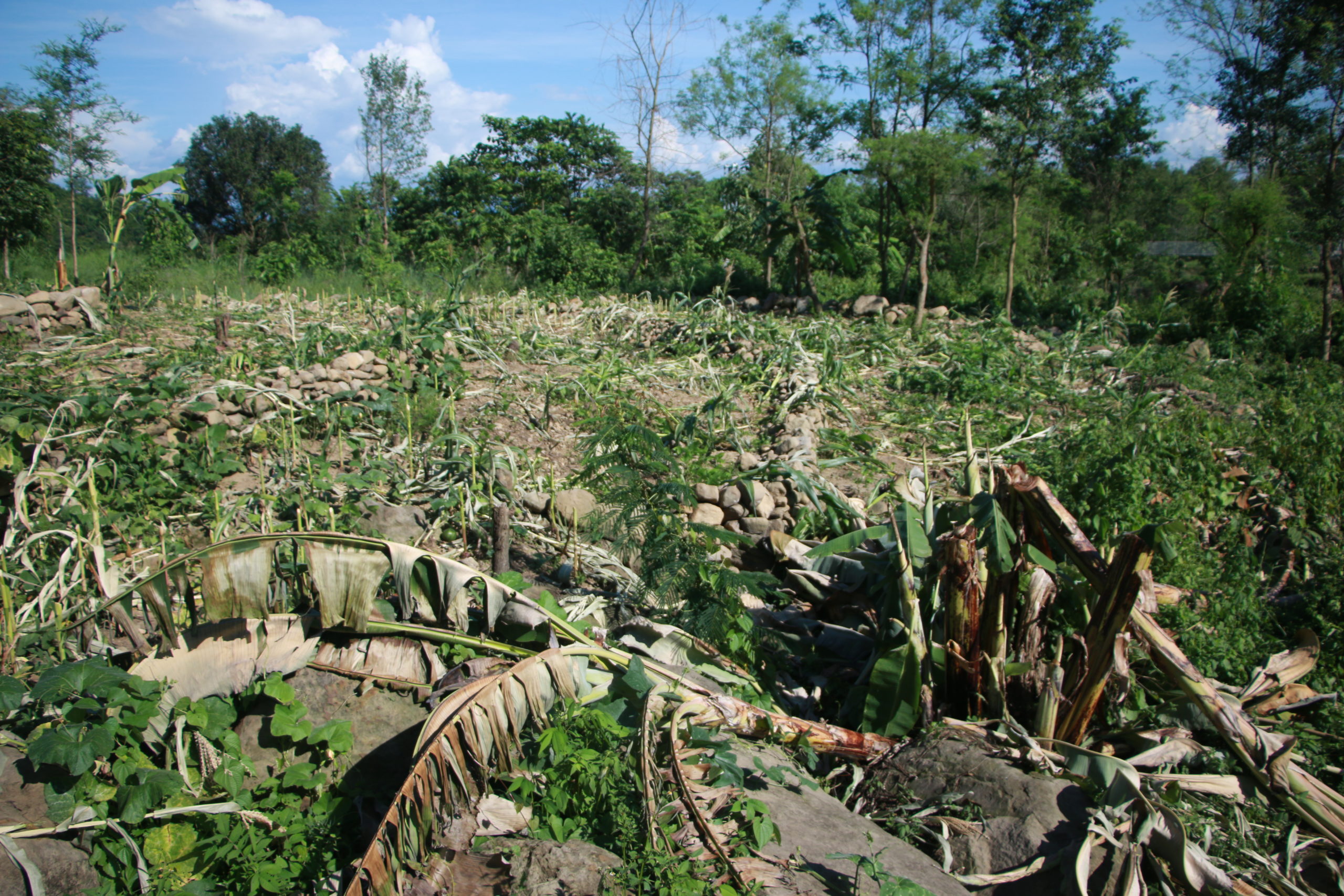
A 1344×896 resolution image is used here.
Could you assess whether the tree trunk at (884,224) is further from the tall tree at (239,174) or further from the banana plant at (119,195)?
the tall tree at (239,174)

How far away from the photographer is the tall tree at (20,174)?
33.7ft

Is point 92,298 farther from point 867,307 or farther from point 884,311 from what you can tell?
point 884,311

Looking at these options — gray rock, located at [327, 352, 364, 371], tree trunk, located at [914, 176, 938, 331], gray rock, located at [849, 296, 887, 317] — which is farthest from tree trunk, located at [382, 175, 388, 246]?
gray rock, located at [327, 352, 364, 371]

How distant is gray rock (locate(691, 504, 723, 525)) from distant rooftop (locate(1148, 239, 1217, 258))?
1921 centimetres

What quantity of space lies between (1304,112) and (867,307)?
8.68 metres

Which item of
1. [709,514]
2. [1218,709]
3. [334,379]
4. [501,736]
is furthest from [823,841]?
[334,379]

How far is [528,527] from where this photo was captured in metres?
4.06

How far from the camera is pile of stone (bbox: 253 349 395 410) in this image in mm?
5418

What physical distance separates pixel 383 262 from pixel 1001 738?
52.6 ft

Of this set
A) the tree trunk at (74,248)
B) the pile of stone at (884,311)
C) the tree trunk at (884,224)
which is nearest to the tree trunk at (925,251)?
the pile of stone at (884,311)

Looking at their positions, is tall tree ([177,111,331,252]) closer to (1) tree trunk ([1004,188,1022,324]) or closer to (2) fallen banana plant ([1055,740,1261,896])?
(1) tree trunk ([1004,188,1022,324])

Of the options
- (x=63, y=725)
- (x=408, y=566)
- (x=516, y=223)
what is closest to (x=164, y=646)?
(x=63, y=725)

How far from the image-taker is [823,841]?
2125 mm

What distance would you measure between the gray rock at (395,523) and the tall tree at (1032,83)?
11.2 metres
